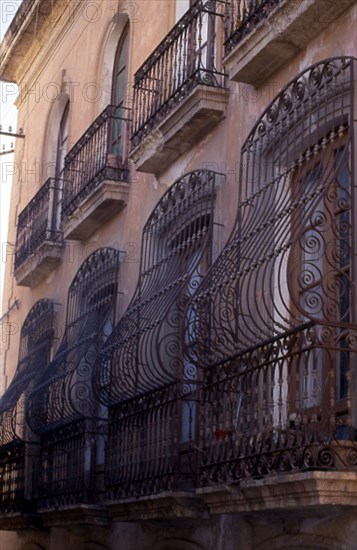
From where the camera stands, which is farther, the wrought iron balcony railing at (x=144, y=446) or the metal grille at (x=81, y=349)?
the metal grille at (x=81, y=349)

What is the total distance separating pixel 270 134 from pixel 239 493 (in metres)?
2.56

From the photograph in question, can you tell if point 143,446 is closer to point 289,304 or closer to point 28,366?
point 289,304

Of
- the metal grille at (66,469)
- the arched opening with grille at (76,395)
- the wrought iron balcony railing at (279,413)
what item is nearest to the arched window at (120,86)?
the arched opening with grille at (76,395)

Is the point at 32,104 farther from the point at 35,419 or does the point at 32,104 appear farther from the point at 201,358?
the point at 201,358

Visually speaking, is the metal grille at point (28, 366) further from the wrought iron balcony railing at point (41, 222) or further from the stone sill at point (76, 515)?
the stone sill at point (76, 515)

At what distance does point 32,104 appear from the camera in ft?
59.0

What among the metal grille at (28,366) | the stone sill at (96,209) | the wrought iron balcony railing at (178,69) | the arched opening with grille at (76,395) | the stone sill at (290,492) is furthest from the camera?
the metal grille at (28,366)

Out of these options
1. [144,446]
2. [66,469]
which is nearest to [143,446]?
[144,446]

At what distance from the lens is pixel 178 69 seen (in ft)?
34.9

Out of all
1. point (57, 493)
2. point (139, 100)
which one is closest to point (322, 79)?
point (139, 100)

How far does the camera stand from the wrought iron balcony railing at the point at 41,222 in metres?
14.7

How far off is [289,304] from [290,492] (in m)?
2.04

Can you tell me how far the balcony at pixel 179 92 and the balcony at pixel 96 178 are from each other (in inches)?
36.5

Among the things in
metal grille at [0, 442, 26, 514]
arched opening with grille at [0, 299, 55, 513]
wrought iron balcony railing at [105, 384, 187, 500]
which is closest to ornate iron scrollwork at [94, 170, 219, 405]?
wrought iron balcony railing at [105, 384, 187, 500]
